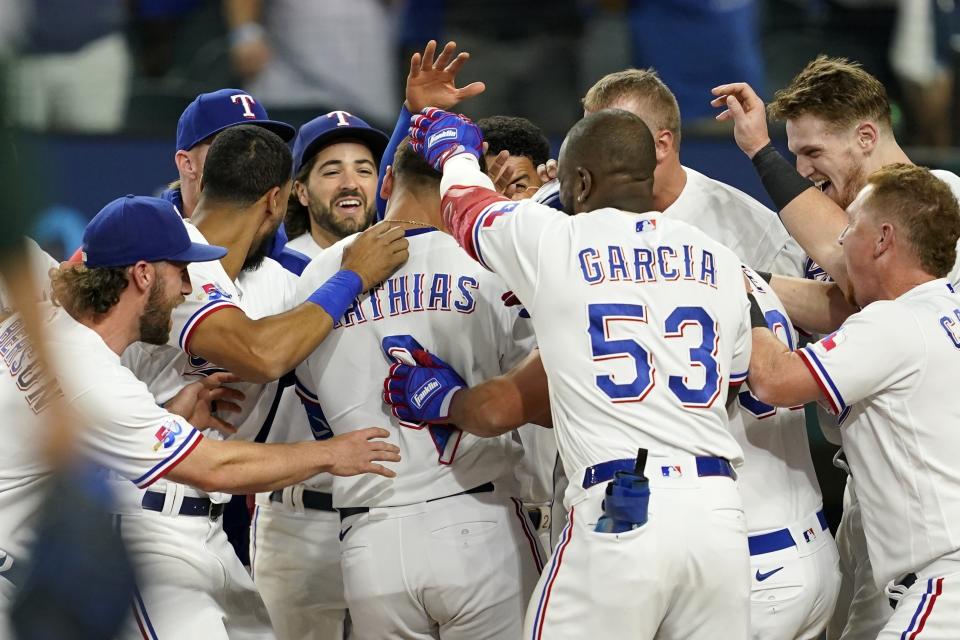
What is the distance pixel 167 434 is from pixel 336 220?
2.54 meters

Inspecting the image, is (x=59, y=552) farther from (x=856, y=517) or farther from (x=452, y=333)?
(x=856, y=517)

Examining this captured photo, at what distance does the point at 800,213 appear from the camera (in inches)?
160

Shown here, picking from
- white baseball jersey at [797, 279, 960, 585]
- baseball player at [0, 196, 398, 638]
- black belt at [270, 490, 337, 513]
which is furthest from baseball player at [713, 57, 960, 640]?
black belt at [270, 490, 337, 513]

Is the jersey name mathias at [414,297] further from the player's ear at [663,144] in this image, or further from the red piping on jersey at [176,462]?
the player's ear at [663,144]

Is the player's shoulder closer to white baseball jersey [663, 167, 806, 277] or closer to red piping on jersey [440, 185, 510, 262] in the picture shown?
red piping on jersey [440, 185, 510, 262]

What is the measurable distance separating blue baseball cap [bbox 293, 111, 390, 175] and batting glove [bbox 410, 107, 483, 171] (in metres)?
1.98

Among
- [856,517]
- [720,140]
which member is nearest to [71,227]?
[720,140]

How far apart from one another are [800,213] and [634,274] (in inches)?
40.9

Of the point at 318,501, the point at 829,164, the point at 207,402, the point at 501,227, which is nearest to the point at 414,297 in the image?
the point at 501,227

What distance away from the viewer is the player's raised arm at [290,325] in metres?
3.72

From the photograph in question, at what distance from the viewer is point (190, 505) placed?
155 inches

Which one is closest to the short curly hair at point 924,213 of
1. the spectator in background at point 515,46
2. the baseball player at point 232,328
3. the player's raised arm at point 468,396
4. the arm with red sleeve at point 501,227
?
Result: the arm with red sleeve at point 501,227

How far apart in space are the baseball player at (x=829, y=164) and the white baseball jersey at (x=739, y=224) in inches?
5.6

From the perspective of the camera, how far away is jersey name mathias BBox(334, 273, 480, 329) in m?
3.86
